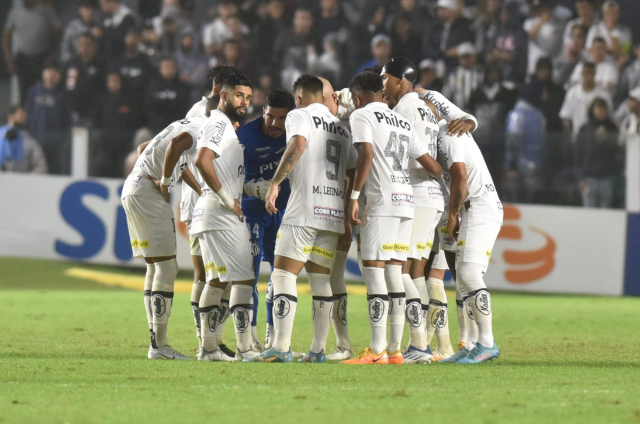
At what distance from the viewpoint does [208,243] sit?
27.0ft

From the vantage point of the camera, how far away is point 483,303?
8.01 metres

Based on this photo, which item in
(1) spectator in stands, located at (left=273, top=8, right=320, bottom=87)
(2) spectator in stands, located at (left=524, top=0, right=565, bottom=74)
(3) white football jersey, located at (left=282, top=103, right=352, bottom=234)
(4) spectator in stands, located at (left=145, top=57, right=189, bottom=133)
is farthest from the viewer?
(1) spectator in stands, located at (left=273, top=8, right=320, bottom=87)

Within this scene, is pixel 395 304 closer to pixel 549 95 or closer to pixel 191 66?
pixel 549 95

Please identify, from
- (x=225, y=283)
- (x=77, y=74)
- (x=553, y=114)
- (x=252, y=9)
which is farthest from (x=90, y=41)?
(x=225, y=283)

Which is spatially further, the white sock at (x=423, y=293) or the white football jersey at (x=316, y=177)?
the white sock at (x=423, y=293)

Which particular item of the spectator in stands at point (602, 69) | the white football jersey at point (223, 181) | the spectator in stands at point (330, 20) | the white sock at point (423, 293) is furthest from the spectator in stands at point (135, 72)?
the white sock at point (423, 293)

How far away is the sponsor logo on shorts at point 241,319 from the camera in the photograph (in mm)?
8125

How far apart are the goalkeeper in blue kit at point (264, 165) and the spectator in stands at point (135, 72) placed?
1017cm

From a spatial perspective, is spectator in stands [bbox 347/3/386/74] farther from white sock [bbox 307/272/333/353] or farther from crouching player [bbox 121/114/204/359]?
white sock [bbox 307/272/333/353]

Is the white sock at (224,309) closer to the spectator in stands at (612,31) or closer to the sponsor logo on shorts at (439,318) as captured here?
the sponsor logo on shorts at (439,318)

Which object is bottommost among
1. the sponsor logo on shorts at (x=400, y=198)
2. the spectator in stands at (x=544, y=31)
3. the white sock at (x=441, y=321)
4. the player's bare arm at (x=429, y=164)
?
the white sock at (x=441, y=321)

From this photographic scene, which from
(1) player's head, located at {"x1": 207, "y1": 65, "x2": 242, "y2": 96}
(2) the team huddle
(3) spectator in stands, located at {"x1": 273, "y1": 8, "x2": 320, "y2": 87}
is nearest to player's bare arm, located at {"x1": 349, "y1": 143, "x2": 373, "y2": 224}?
(2) the team huddle

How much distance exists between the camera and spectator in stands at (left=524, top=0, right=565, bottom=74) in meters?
18.3

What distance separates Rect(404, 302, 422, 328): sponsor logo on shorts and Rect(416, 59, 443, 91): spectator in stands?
913 cm
